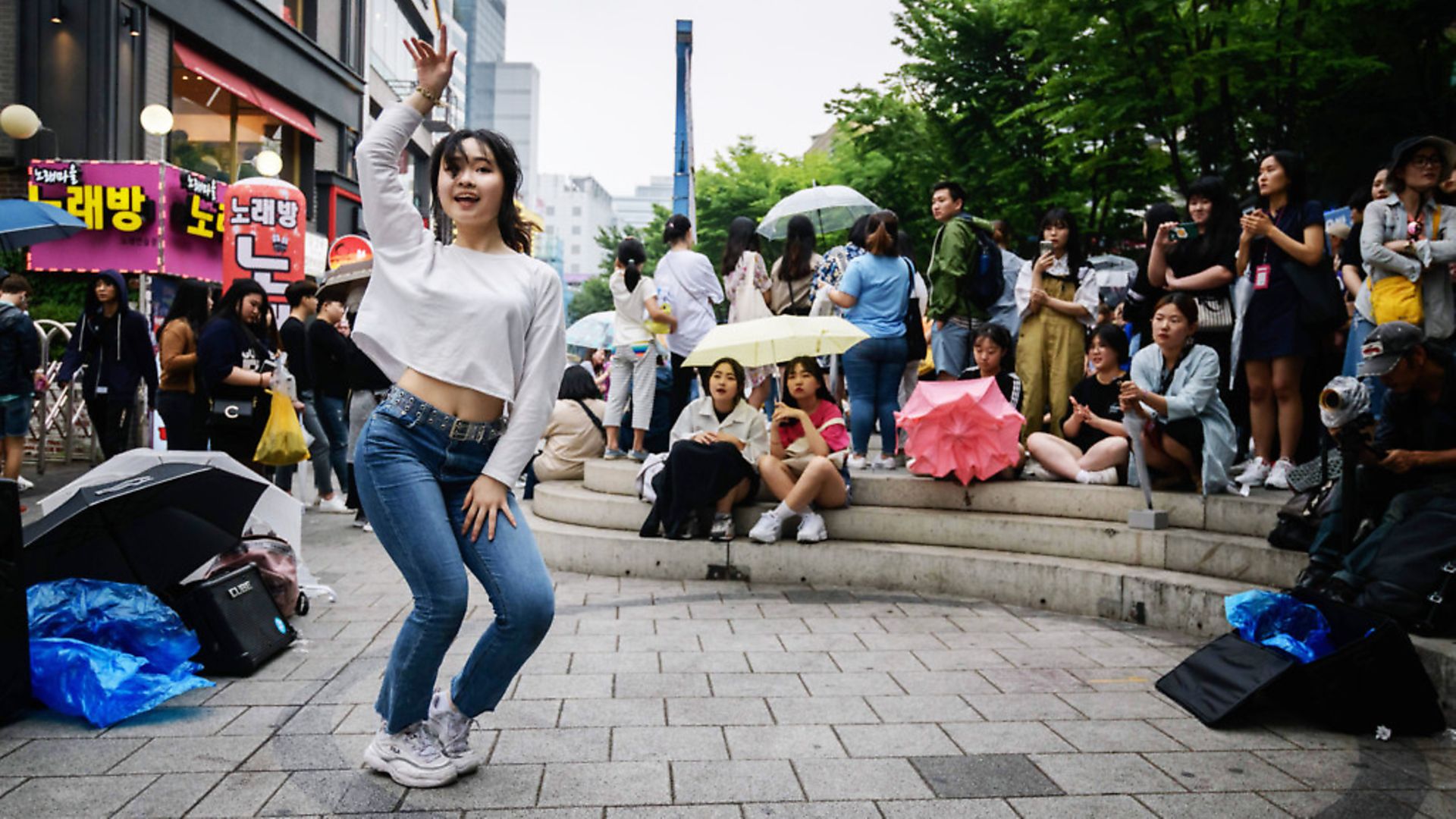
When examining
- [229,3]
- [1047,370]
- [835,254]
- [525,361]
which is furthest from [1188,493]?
[229,3]

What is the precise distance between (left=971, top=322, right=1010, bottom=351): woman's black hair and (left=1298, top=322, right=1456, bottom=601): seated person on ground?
276cm

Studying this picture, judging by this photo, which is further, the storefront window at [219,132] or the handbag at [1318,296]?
the storefront window at [219,132]

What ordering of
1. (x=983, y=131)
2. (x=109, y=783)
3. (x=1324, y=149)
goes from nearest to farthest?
1. (x=109, y=783)
2. (x=1324, y=149)
3. (x=983, y=131)

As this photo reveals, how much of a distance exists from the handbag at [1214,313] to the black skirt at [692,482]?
317cm

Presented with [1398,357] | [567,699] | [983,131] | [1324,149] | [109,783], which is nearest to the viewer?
[109,783]

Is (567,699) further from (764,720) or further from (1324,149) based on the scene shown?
(1324,149)

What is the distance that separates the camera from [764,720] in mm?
4133

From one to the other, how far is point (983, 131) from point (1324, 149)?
7.92 meters

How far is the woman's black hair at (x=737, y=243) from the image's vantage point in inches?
342

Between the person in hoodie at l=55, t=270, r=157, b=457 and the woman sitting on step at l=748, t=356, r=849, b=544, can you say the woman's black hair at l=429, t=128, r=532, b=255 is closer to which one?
the woman sitting on step at l=748, t=356, r=849, b=544

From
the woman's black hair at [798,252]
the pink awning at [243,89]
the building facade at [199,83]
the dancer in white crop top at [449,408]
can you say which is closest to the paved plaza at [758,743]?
the dancer in white crop top at [449,408]

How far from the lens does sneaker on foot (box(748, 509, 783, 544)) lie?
7.02 meters

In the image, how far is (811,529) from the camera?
278 inches

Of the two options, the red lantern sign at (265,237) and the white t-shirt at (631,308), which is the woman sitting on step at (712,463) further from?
the red lantern sign at (265,237)
